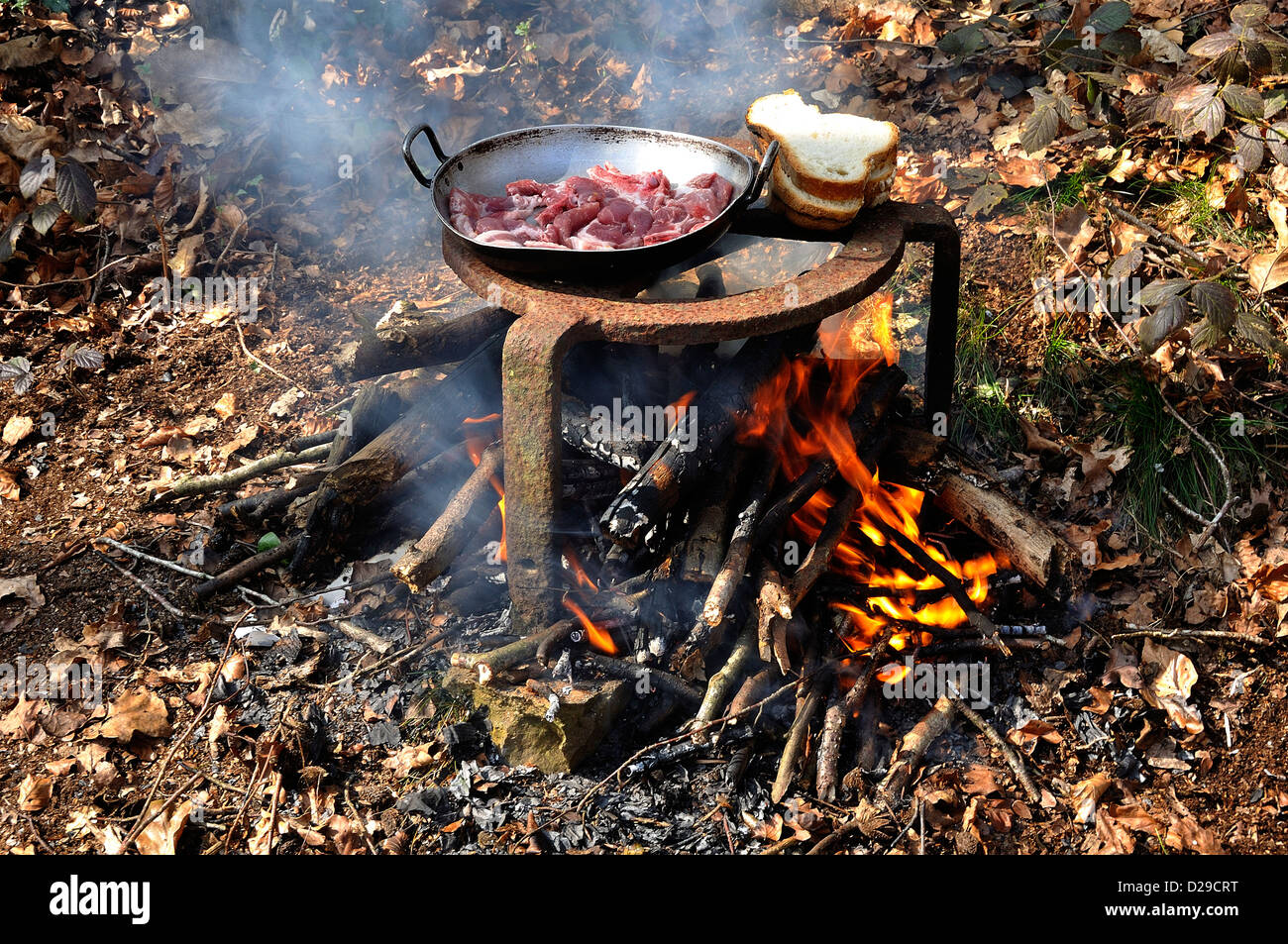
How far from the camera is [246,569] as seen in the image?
4070 millimetres

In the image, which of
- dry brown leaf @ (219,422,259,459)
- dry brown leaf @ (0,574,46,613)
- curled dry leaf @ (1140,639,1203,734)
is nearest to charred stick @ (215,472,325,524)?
dry brown leaf @ (219,422,259,459)

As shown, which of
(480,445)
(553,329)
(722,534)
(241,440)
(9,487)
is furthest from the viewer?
(241,440)

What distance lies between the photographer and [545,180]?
3.92 m

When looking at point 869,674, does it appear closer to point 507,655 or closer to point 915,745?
point 915,745

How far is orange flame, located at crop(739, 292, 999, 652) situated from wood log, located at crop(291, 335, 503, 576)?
1.24 m

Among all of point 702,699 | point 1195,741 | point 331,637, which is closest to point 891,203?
point 702,699

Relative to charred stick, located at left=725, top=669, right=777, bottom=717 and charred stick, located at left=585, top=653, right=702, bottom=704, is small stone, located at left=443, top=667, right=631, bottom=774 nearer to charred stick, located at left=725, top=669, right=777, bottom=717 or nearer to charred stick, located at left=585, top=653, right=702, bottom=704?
charred stick, located at left=585, top=653, right=702, bottom=704

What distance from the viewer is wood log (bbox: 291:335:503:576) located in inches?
153

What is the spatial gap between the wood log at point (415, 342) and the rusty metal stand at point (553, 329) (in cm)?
42

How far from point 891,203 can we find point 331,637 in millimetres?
3002

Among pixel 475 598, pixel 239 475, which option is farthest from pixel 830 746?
pixel 239 475

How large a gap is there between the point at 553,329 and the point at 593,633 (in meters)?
1.21

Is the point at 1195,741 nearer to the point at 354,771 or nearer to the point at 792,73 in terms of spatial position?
the point at 354,771

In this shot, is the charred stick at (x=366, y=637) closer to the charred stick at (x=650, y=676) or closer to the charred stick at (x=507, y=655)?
the charred stick at (x=507, y=655)
